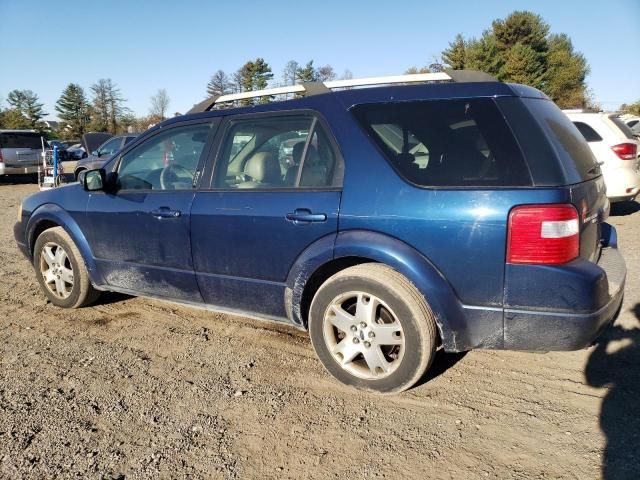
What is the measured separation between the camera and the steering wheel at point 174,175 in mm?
3654

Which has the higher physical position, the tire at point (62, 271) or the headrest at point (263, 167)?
the headrest at point (263, 167)

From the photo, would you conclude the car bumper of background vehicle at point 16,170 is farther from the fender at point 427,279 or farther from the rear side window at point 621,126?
the fender at point 427,279

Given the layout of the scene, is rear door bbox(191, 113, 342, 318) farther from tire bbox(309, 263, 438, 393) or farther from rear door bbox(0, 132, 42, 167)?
rear door bbox(0, 132, 42, 167)

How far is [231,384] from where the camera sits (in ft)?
10.1

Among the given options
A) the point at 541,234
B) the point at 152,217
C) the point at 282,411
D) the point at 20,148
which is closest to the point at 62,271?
the point at 152,217

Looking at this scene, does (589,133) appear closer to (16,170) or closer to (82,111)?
(16,170)

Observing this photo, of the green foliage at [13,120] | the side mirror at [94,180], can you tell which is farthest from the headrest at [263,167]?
the green foliage at [13,120]

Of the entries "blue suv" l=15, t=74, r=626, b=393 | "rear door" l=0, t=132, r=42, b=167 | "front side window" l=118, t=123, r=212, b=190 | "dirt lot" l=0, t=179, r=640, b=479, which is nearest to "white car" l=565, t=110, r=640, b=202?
"dirt lot" l=0, t=179, r=640, b=479

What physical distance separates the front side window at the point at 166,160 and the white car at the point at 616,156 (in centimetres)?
629

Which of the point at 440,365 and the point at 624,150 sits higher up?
the point at 624,150

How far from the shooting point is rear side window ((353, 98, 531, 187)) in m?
2.52

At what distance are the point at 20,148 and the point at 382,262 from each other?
18.6 m

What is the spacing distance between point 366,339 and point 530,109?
1559 millimetres

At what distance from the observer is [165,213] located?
356 centimetres
